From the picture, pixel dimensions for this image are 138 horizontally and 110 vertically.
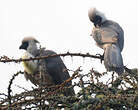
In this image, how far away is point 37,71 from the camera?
6.79 metres

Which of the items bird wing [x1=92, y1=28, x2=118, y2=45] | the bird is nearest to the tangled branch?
the bird

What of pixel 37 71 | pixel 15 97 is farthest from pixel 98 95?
pixel 37 71

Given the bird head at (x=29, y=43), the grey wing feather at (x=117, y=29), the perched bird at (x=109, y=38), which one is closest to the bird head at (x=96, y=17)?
the perched bird at (x=109, y=38)

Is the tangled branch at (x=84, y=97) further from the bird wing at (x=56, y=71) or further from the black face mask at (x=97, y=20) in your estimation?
the black face mask at (x=97, y=20)

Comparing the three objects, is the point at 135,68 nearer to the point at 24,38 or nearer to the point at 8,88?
the point at 8,88

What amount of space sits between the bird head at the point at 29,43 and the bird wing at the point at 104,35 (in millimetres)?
1115

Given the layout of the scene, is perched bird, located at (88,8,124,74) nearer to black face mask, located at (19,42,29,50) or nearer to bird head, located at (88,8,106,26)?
bird head, located at (88,8,106,26)

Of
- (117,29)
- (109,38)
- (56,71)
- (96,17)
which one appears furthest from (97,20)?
(56,71)

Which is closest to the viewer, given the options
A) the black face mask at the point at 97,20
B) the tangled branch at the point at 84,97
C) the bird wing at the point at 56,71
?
the tangled branch at the point at 84,97

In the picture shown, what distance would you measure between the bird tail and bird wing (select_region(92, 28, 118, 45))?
280 millimetres

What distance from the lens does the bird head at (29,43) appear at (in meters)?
7.47

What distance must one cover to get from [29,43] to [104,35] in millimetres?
1373

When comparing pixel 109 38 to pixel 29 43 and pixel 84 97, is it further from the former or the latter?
pixel 84 97

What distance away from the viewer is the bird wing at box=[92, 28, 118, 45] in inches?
307
